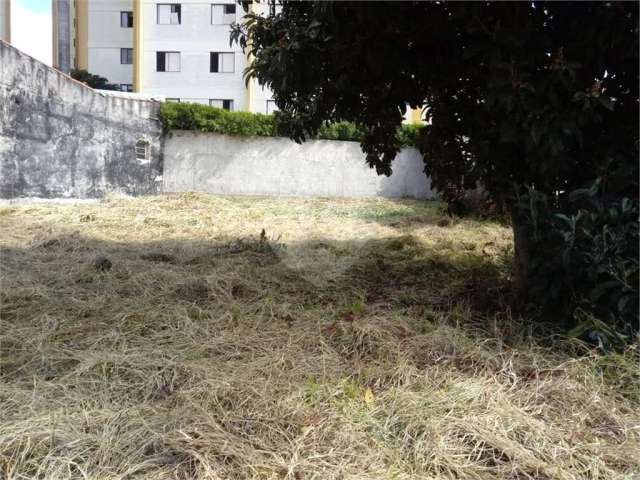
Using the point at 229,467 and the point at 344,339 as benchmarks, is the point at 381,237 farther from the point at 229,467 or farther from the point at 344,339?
the point at 229,467

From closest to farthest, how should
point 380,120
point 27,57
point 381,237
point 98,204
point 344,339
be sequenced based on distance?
point 344,339 → point 380,120 → point 381,237 → point 27,57 → point 98,204

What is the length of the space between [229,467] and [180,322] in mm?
1562

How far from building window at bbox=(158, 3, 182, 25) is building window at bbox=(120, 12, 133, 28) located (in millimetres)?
3055

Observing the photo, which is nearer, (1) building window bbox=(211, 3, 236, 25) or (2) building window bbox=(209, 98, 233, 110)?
(1) building window bbox=(211, 3, 236, 25)

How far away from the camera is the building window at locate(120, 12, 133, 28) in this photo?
1033 inches

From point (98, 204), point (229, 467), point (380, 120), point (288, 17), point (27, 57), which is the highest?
point (27, 57)

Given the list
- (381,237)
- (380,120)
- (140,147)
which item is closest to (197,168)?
(140,147)

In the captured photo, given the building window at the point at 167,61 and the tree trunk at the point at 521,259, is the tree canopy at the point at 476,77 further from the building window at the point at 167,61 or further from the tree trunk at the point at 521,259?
the building window at the point at 167,61

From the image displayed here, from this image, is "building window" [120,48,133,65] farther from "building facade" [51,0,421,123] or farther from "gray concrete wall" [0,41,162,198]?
"gray concrete wall" [0,41,162,198]

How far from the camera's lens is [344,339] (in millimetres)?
3041

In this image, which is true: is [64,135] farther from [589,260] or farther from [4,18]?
[4,18]

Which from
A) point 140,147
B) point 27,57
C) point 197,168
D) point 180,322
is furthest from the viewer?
point 197,168

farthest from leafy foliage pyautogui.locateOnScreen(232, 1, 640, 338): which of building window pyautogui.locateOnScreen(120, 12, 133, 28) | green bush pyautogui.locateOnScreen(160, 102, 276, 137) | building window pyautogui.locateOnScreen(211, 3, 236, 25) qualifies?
building window pyautogui.locateOnScreen(120, 12, 133, 28)

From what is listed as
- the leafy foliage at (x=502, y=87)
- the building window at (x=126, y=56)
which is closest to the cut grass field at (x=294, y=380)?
the leafy foliage at (x=502, y=87)
